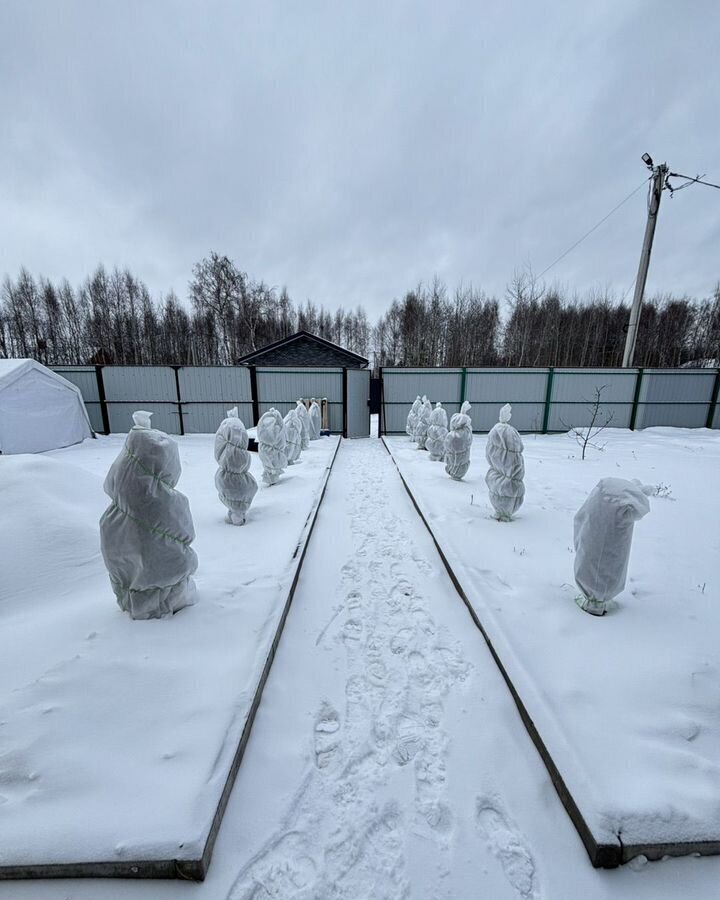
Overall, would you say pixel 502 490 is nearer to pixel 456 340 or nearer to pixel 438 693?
pixel 438 693

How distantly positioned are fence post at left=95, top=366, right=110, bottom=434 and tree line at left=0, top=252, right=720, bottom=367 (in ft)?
52.0

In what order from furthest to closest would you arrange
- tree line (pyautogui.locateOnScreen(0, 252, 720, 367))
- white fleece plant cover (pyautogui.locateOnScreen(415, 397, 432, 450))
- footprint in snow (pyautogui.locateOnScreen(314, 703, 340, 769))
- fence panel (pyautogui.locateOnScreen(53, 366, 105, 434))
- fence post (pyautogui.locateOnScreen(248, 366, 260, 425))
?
tree line (pyautogui.locateOnScreen(0, 252, 720, 367)) < fence post (pyautogui.locateOnScreen(248, 366, 260, 425)) < fence panel (pyautogui.locateOnScreen(53, 366, 105, 434)) < white fleece plant cover (pyautogui.locateOnScreen(415, 397, 432, 450)) < footprint in snow (pyautogui.locateOnScreen(314, 703, 340, 769))

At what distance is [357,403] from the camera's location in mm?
14383

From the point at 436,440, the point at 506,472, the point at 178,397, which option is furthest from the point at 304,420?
the point at 506,472

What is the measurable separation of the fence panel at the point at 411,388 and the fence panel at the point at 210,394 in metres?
5.48

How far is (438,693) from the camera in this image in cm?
233

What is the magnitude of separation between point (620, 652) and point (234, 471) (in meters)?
4.45

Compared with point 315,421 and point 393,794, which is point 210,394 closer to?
point 315,421

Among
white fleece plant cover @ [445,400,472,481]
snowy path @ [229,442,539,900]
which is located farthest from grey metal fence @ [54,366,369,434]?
snowy path @ [229,442,539,900]

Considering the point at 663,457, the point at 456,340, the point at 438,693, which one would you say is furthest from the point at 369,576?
the point at 456,340

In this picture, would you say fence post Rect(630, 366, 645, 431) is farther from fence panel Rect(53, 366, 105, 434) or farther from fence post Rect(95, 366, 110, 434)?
fence panel Rect(53, 366, 105, 434)

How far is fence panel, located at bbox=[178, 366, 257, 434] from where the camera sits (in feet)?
44.2

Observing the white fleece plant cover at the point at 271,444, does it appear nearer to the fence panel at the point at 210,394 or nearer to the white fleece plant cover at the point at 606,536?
the white fleece plant cover at the point at 606,536

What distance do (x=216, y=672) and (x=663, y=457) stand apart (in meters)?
11.5
